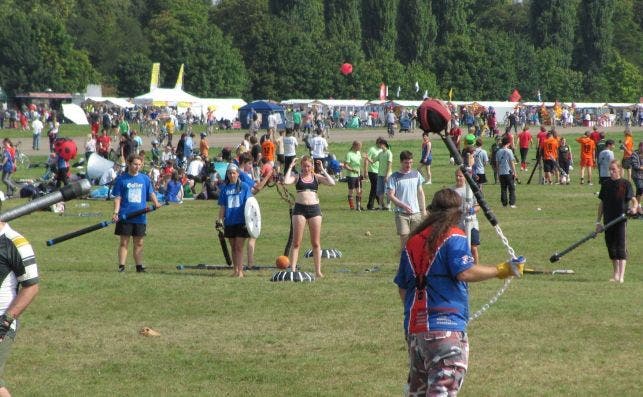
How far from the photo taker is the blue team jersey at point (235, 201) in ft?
59.5

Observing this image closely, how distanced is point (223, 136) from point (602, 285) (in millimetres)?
55345

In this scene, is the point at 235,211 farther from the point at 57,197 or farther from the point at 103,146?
the point at 103,146

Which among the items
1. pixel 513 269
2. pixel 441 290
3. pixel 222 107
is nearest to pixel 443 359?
pixel 441 290

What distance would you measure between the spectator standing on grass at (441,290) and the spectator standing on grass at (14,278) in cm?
261

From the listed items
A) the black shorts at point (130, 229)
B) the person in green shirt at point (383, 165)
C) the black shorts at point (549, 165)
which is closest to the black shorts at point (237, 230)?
the black shorts at point (130, 229)

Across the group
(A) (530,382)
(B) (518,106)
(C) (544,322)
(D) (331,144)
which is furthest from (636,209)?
(B) (518,106)

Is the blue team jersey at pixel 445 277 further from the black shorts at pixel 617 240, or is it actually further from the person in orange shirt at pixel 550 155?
the person in orange shirt at pixel 550 155

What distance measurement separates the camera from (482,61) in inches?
4459

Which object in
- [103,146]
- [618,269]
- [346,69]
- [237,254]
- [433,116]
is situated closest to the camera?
[433,116]

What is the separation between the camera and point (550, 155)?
126 feet

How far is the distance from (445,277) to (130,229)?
11.1 metres

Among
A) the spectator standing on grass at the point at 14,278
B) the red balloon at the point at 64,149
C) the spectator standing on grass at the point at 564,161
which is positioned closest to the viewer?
the spectator standing on grass at the point at 14,278

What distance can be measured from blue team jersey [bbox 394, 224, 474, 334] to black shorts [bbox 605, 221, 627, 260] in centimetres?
996

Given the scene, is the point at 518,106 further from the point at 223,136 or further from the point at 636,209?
the point at 636,209
